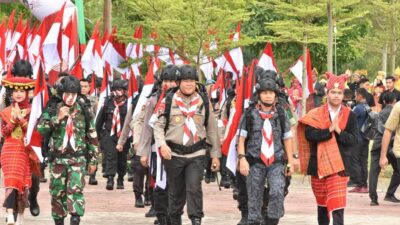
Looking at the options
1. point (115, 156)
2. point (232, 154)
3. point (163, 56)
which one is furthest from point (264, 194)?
point (163, 56)

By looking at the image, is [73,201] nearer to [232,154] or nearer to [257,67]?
[232,154]

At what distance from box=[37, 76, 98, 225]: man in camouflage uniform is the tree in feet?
36.9

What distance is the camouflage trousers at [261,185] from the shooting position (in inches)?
453

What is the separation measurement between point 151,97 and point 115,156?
5.87 m

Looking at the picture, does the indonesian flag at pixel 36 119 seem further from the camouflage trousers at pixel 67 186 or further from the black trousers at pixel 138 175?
the black trousers at pixel 138 175

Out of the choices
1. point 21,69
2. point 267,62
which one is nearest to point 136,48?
point 267,62

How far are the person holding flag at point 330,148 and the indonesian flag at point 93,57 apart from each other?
10.8 metres

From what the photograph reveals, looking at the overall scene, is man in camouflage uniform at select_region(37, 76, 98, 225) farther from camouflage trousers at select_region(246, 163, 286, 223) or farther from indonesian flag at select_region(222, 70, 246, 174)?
camouflage trousers at select_region(246, 163, 286, 223)

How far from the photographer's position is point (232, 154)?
40.0ft

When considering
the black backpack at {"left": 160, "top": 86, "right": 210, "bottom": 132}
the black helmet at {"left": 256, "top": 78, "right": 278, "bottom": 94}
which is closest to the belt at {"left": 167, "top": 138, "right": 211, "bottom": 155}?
the black backpack at {"left": 160, "top": 86, "right": 210, "bottom": 132}

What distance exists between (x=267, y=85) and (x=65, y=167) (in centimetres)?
242

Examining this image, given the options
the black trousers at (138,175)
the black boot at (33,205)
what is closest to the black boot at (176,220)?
the black boot at (33,205)

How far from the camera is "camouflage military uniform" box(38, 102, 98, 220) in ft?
39.7

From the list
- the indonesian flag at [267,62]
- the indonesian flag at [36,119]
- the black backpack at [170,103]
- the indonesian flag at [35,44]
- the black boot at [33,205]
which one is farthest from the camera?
the indonesian flag at [35,44]
